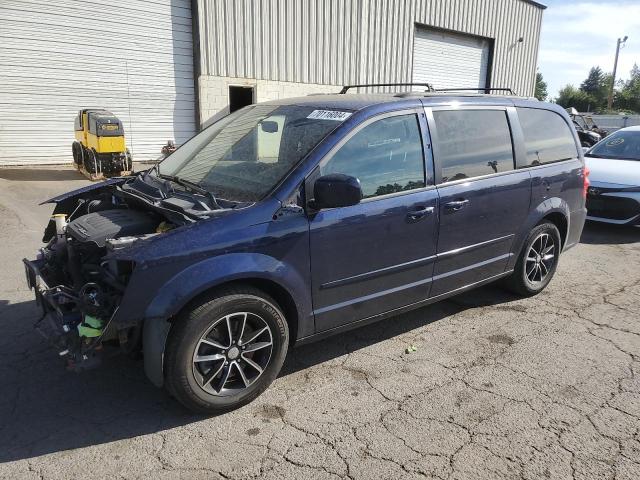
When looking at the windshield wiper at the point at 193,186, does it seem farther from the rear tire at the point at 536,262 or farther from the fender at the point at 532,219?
the rear tire at the point at 536,262

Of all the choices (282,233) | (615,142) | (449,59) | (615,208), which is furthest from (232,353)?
(449,59)

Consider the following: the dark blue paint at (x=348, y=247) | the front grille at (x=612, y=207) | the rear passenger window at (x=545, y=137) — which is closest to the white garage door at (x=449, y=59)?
the front grille at (x=612, y=207)

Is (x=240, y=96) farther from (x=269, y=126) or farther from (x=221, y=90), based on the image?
(x=269, y=126)

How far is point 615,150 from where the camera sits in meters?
8.72

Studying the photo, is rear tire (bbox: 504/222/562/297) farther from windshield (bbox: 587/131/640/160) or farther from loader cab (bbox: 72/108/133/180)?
loader cab (bbox: 72/108/133/180)

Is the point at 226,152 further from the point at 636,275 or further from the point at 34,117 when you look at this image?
the point at 34,117

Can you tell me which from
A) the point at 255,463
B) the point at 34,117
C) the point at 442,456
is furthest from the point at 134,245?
the point at 34,117

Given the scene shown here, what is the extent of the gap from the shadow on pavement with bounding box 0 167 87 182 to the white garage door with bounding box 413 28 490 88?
11.6 m

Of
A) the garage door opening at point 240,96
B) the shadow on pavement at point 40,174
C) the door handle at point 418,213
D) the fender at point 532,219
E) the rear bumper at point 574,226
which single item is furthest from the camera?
the garage door opening at point 240,96

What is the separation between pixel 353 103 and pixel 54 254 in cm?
231

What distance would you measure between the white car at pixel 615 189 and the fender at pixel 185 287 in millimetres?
6426

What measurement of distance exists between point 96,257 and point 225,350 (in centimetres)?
104

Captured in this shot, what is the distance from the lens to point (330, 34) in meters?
15.1

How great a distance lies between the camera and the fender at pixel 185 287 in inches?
107
